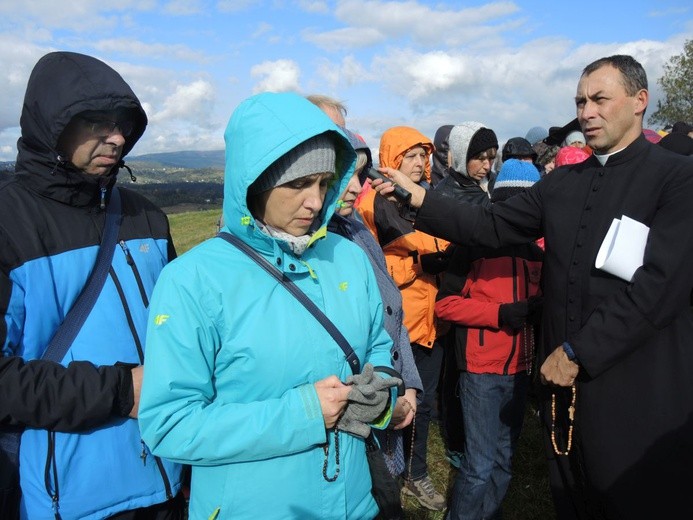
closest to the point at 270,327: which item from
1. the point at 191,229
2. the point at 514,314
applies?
the point at 514,314

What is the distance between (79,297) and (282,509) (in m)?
1.18

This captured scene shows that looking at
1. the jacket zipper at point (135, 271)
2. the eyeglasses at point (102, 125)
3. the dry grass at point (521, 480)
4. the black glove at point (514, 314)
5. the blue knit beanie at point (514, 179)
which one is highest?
the eyeglasses at point (102, 125)

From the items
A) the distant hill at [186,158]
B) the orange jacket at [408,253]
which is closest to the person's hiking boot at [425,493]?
the orange jacket at [408,253]

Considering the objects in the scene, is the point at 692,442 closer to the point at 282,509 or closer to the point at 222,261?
the point at 282,509

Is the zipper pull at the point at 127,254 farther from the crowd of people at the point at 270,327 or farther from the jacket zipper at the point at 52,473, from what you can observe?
the jacket zipper at the point at 52,473

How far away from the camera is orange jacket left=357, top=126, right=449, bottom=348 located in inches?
149

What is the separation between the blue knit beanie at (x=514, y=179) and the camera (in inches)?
155

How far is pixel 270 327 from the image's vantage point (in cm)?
175

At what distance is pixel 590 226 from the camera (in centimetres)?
266

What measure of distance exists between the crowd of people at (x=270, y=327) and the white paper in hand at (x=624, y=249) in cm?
6

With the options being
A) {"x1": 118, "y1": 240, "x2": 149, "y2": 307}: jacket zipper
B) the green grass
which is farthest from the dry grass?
the green grass

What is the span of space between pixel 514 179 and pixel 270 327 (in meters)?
2.91

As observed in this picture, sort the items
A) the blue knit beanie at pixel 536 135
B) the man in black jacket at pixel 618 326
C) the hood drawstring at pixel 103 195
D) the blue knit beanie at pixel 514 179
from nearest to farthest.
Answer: the hood drawstring at pixel 103 195 → the man in black jacket at pixel 618 326 → the blue knit beanie at pixel 514 179 → the blue knit beanie at pixel 536 135

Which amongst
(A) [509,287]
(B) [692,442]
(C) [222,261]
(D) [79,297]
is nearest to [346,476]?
(C) [222,261]
